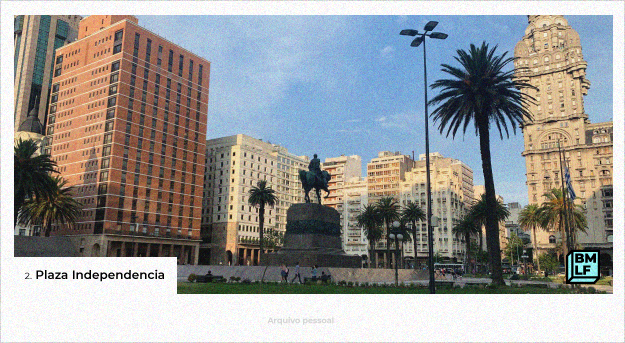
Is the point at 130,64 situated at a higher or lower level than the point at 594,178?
higher

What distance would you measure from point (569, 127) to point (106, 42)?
8939cm

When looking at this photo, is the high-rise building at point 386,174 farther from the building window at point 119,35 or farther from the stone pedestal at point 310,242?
the stone pedestal at point 310,242

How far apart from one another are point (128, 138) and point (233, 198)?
36243mm

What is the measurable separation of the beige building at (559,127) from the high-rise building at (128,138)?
6742 centimetres

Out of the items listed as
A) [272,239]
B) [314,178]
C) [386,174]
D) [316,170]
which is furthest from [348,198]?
[314,178]

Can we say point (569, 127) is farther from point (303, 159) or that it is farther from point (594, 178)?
point (303, 159)

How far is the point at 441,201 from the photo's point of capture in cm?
13712

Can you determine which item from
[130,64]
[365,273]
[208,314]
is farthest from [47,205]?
[208,314]

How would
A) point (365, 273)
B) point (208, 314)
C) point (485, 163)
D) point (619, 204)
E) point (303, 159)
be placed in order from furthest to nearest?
point (303, 159) < point (365, 273) < point (485, 163) < point (619, 204) < point (208, 314)

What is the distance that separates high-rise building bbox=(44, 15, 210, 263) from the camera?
88375 millimetres

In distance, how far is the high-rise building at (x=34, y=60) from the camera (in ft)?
403

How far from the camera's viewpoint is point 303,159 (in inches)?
5994

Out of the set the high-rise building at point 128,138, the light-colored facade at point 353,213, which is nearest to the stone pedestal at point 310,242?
the high-rise building at point 128,138

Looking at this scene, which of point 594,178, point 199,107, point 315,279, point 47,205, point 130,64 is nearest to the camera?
point 315,279
